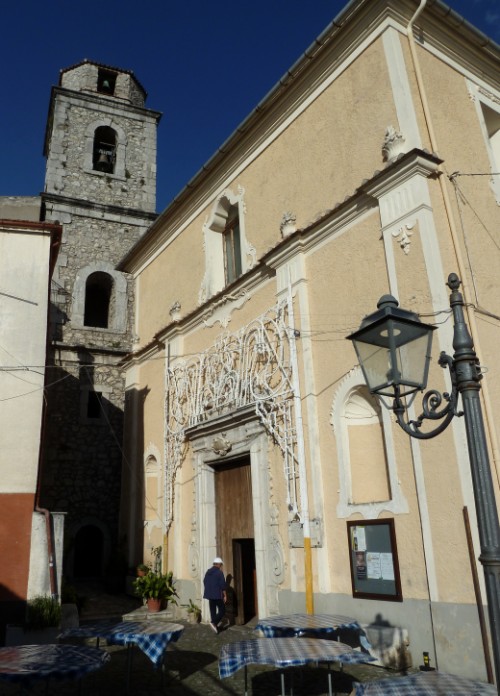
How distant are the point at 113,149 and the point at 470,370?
18258 mm

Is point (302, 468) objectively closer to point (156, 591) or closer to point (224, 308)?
point (224, 308)

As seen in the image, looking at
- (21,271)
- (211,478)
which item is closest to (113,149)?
(21,271)

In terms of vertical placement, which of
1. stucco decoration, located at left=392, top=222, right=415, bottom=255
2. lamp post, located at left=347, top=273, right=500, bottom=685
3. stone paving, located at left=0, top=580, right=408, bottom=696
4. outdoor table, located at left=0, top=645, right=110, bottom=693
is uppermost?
stucco decoration, located at left=392, top=222, right=415, bottom=255

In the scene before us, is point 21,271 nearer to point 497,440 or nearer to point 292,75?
point 292,75

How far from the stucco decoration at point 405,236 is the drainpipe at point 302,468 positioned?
85.5 inches

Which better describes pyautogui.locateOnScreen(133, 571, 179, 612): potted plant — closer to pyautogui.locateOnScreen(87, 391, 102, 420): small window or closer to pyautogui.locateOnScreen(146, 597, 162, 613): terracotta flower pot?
pyautogui.locateOnScreen(146, 597, 162, 613): terracotta flower pot

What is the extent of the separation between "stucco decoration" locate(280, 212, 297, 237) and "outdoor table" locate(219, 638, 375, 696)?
6.06 m

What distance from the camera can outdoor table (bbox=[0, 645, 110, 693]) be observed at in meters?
4.14

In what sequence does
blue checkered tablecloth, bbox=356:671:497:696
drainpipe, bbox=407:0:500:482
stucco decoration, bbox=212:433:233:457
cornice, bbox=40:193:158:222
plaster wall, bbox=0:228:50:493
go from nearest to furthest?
blue checkered tablecloth, bbox=356:671:497:696, drainpipe, bbox=407:0:500:482, plaster wall, bbox=0:228:50:493, stucco decoration, bbox=212:433:233:457, cornice, bbox=40:193:158:222

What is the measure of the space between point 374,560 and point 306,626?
1.55 m

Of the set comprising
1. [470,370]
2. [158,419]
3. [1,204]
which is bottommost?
[470,370]

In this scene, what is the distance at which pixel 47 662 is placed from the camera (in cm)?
452

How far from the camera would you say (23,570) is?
8.47 metres

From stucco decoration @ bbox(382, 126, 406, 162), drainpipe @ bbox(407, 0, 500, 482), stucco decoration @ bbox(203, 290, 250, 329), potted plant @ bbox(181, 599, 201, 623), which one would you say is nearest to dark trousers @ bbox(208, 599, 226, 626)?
potted plant @ bbox(181, 599, 201, 623)
